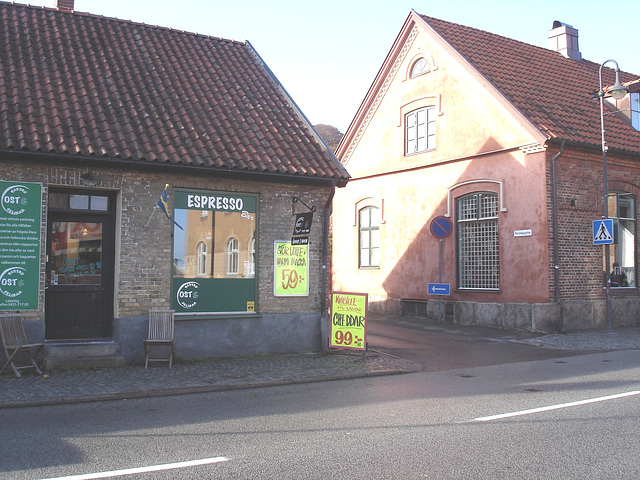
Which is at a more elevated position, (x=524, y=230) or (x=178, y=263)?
(x=524, y=230)

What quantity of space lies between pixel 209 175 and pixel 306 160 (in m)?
2.11

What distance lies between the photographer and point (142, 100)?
42.3 feet

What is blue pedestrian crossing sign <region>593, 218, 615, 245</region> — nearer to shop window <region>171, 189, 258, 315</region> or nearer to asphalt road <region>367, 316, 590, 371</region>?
asphalt road <region>367, 316, 590, 371</region>

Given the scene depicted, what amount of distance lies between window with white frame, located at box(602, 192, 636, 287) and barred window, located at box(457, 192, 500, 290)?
11.4 feet

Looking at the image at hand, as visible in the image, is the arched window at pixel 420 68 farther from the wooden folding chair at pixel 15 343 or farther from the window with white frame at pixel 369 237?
the wooden folding chair at pixel 15 343

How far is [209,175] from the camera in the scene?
12.4 m

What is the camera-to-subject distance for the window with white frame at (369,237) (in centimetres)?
A: 2291

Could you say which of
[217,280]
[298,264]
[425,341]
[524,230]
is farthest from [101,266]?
[524,230]

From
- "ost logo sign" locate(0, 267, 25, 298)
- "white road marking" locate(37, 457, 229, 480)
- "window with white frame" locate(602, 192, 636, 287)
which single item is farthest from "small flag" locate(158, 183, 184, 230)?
"window with white frame" locate(602, 192, 636, 287)

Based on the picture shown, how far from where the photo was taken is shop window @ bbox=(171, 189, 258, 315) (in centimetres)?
1218

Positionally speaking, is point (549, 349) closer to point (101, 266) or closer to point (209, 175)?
point (209, 175)

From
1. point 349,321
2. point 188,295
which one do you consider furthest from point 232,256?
point 349,321

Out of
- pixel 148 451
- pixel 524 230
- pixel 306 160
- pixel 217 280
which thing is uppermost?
pixel 306 160

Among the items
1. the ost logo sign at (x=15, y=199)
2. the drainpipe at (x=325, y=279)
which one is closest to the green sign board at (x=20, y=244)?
the ost logo sign at (x=15, y=199)
